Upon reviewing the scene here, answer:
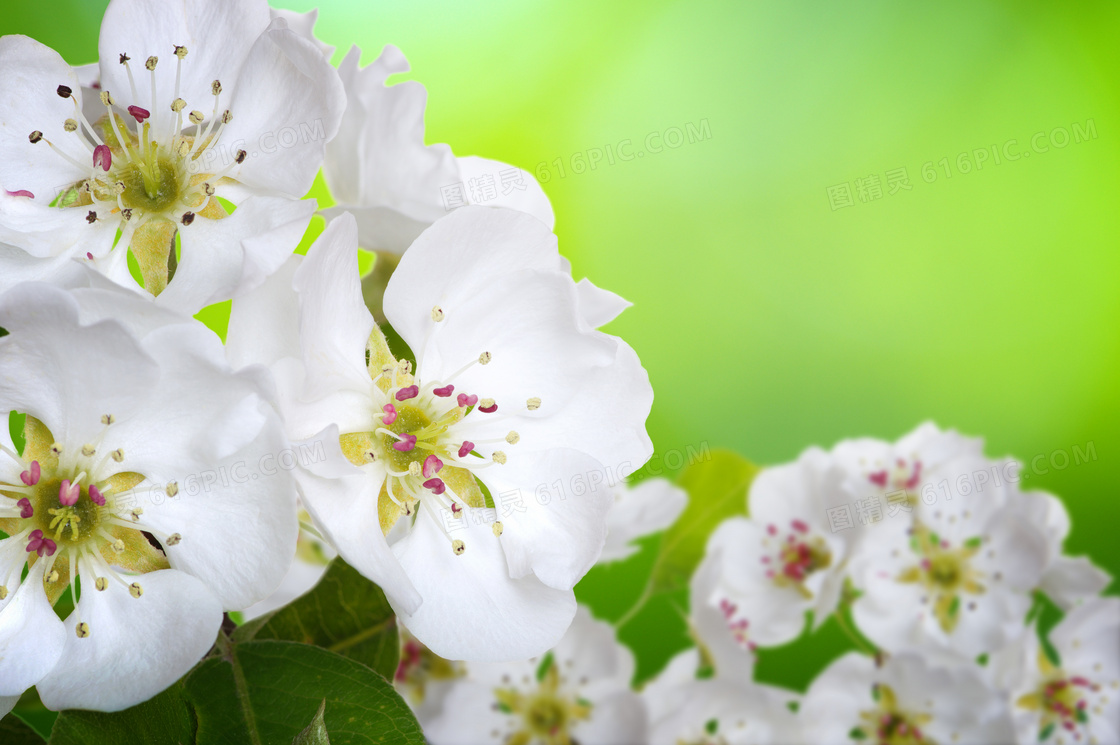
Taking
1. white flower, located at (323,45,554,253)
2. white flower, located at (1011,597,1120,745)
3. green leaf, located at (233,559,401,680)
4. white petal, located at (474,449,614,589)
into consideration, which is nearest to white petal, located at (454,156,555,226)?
white flower, located at (323,45,554,253)

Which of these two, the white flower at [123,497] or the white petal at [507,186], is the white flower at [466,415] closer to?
the white flower at [123,497]

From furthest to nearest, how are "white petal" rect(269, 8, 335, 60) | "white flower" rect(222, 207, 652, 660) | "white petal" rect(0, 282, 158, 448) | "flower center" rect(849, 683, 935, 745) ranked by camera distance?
"flower center" rect(849, 683, 935, 745) → "white petal" rect(269, 8, 335, 60) → "white flower" rect(222, 207, 652, 660) → "white petal" rect(0, 282, 158, 448)

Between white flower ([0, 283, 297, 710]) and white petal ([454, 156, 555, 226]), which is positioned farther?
white petal ([454, 156, 555, 226])

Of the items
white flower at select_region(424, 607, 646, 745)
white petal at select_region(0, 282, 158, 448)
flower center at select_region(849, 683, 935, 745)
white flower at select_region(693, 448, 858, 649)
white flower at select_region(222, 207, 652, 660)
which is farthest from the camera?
white flower at select_region(693, 448, 858, 649)

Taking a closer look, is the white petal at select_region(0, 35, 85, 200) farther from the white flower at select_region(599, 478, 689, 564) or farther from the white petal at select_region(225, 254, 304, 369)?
the white flower at select_region(599, 478, 689, 564)

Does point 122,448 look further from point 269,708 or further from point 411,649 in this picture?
point 411,649

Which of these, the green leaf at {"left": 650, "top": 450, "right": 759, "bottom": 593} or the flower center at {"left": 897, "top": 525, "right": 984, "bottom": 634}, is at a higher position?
the flower center at {"left": 897, "top": 525, "right": 984, "bottom": 634}

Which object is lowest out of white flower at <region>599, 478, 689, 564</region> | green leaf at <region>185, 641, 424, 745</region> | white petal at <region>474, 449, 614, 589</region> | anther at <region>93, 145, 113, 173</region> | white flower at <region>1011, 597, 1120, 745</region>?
white flower at <region>1011, 597, 1120, 745</region>
